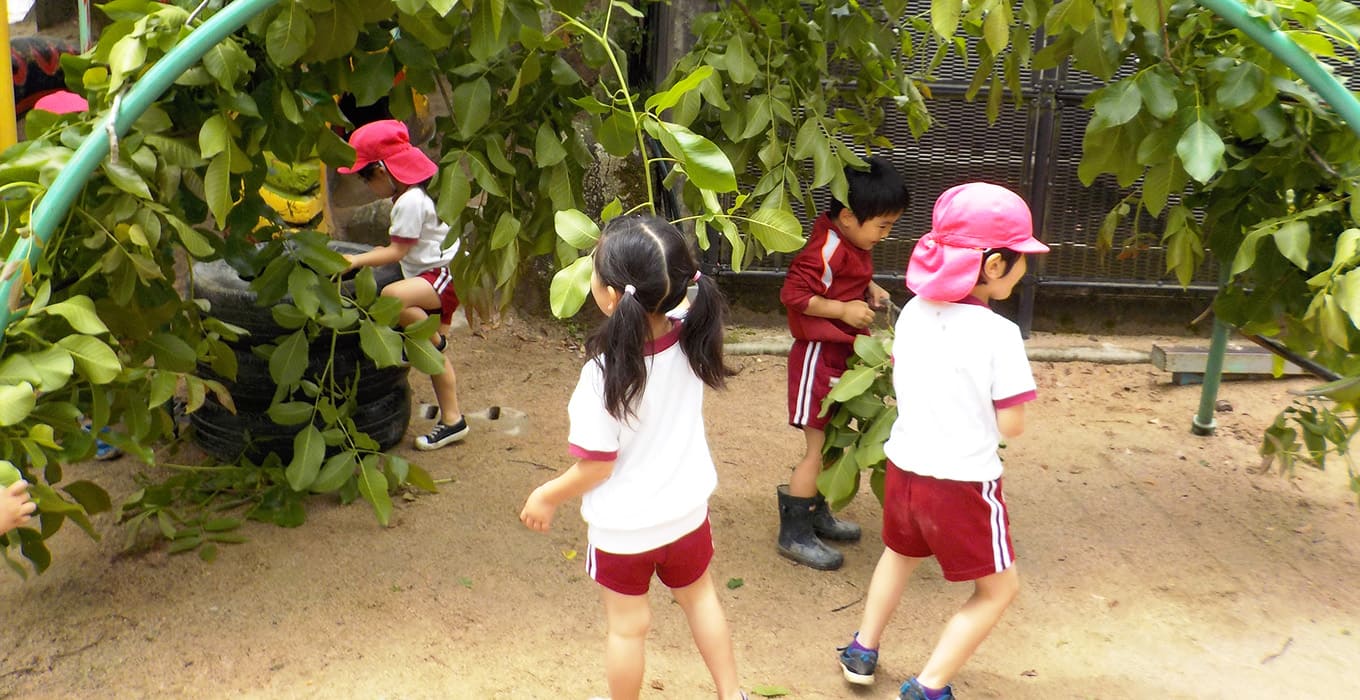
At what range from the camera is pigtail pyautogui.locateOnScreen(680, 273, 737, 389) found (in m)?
2.45

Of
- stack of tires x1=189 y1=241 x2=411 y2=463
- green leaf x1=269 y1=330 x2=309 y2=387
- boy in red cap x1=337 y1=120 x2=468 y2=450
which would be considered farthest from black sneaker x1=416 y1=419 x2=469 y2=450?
green leaf x1=269 y1=330 x2=309 y2=387

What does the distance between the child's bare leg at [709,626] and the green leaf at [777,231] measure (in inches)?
27.8

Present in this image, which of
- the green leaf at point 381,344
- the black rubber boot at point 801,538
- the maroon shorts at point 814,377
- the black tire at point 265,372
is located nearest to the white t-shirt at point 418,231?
the black tire at point 265,372

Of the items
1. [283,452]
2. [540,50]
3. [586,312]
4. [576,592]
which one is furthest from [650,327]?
[586,312]

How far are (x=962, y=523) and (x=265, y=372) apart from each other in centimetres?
237

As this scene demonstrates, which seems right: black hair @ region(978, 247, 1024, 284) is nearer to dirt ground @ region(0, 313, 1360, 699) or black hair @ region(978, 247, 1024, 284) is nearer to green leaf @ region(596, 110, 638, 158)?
green leaf @ region(596, 110, 638, 158)

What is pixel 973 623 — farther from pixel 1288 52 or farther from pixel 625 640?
pixel 1288 52

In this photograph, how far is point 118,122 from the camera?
2.59 meters

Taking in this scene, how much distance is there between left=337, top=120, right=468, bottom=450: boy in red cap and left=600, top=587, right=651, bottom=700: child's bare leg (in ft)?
6.23

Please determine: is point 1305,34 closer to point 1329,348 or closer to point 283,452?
point 1329,348

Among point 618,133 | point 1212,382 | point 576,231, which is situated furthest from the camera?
point 1212,382

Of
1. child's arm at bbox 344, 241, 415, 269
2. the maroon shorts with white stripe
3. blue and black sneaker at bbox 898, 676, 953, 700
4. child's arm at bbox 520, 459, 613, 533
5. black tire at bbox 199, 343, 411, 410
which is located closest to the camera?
child's arm at bbox 520, 459, 613, 533

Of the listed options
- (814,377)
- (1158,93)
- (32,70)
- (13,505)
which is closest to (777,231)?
(1158,93)

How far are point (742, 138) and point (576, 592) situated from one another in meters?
1.36
